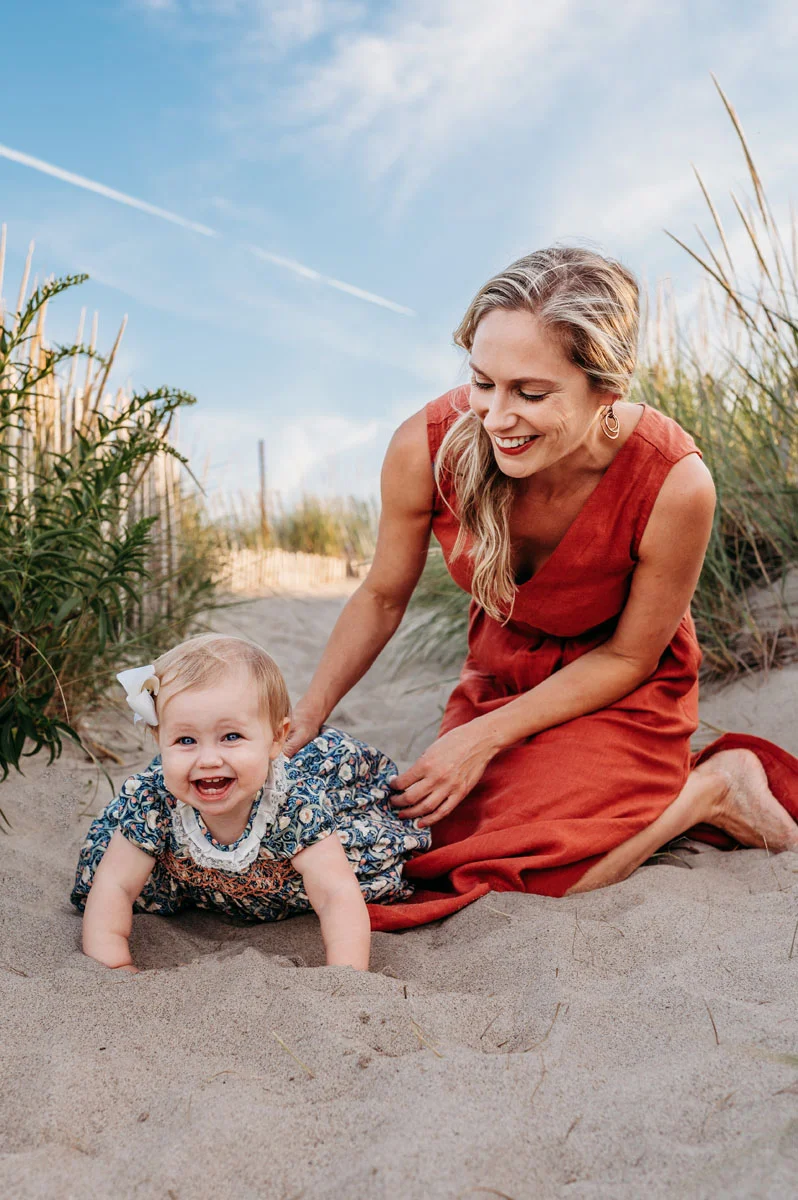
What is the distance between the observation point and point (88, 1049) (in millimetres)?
1325

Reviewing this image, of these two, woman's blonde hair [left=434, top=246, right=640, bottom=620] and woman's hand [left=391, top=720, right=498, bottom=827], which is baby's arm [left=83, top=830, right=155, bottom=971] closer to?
woman's hand [left=391, top=720, right=498, bottom=827]

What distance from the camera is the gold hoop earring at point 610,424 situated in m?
2.10

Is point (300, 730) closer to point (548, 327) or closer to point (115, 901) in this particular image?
point (115, 901)

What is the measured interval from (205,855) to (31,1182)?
78cm

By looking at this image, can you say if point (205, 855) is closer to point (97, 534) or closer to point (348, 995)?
point (348, 995)

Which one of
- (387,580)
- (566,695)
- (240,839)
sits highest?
(387,580)

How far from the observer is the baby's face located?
5.44 feet

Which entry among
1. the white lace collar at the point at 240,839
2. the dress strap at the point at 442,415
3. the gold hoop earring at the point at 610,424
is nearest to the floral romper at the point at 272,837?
the white lace collar at the point at 240,839

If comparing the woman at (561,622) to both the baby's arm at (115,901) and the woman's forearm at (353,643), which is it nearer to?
the woman's forearm at (353,643)

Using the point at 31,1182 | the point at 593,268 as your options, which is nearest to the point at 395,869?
the point at 31,1182

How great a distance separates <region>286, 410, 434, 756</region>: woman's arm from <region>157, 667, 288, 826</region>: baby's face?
47 centimetres

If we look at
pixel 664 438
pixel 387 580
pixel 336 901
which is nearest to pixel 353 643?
pixel 387 580

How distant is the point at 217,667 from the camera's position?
169 centimetres

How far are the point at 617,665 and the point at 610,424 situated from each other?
56 cm
